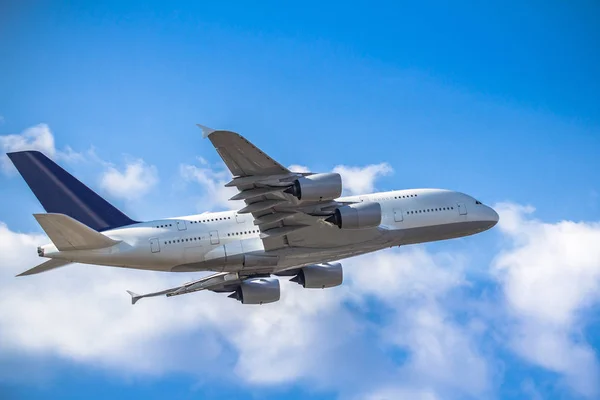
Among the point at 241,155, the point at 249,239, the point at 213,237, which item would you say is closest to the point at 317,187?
the point at 241,155

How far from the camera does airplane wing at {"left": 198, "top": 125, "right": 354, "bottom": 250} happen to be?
37.5m

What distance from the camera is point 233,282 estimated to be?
165ft

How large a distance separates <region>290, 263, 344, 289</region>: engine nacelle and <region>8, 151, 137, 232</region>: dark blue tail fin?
11.4m

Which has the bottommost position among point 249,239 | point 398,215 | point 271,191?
point 249,239

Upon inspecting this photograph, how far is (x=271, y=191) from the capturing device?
132ft

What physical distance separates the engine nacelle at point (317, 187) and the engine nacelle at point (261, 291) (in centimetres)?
1126

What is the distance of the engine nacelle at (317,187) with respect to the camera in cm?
3931

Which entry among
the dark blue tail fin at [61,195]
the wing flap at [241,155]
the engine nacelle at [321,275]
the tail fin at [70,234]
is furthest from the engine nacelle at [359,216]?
the tail fin at [70,234]

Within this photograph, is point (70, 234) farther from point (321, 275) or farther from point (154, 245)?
point (321, 275)

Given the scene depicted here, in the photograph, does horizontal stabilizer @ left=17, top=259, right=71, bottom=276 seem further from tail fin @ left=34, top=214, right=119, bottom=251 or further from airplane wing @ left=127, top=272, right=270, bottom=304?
airplane wing @ left=127, top=272, right=270, bottom=304

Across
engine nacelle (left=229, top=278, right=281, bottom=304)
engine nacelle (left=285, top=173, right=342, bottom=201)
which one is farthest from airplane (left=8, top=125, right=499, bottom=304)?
engine nacelle (left=229, top=278, right=281, bottom=304)

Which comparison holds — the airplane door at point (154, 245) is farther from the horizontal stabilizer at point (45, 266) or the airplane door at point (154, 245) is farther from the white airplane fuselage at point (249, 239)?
the horizontal stabilizer at point (45, 266)

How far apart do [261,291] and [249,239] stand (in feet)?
22.9

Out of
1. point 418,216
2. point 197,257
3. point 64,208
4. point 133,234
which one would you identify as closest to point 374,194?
point 418,216
